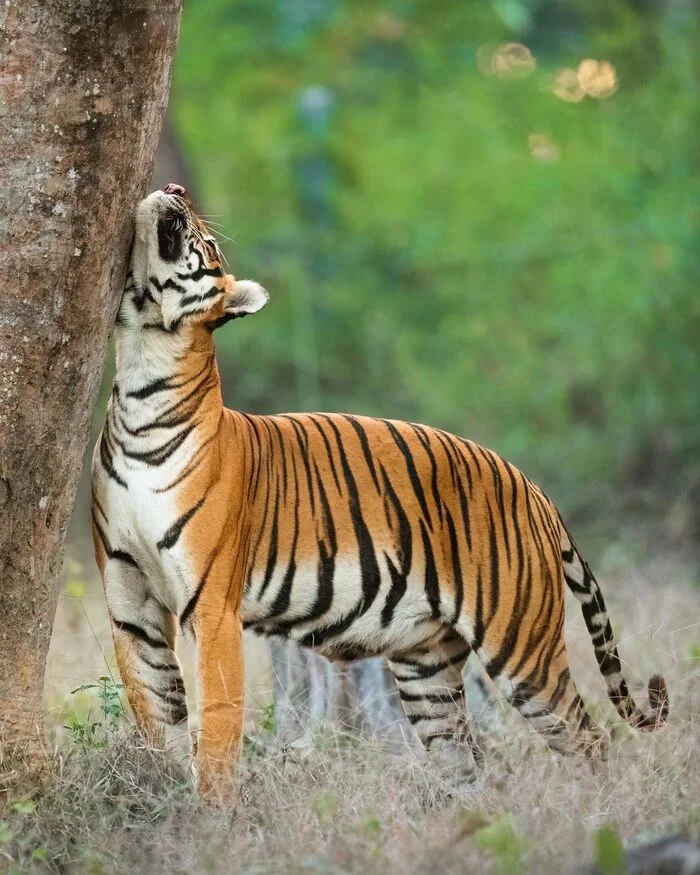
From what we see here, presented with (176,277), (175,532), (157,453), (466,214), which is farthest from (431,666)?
(466,214)

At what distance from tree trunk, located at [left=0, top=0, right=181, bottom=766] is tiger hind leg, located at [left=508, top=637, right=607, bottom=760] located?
1.75 meters

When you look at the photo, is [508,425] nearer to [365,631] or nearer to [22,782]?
[365,631]

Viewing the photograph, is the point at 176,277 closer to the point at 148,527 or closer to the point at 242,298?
the point at 242,298

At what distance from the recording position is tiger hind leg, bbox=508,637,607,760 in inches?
181

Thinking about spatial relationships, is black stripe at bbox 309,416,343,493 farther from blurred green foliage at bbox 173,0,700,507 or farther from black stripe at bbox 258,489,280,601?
blurred green foliage at bbox 173,0,700,507

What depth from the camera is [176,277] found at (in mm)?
4133

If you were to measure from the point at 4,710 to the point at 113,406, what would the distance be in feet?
3.40

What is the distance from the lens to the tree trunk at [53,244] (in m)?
3.57

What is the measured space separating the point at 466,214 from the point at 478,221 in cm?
35

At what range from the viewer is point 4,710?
3.76 metres

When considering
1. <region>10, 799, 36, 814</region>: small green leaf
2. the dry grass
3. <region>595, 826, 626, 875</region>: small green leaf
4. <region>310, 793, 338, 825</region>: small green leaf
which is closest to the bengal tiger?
the dry grass

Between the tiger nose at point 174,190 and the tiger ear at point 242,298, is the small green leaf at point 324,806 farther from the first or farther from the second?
the tiger nose at point 174,190

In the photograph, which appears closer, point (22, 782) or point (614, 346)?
point (22, 782)

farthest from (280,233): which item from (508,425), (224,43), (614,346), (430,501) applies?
(430,501)
